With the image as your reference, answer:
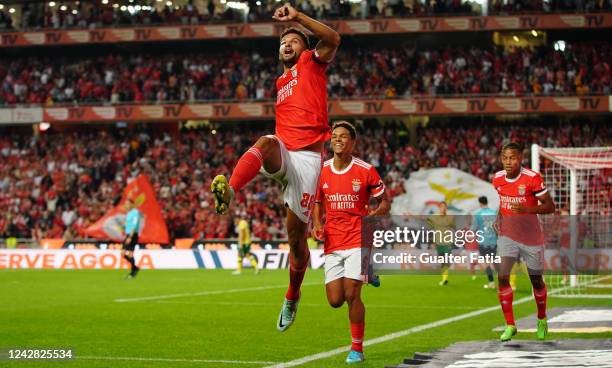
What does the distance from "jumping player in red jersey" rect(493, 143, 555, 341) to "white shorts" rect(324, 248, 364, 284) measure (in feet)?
8.25

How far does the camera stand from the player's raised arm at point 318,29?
7555 mm

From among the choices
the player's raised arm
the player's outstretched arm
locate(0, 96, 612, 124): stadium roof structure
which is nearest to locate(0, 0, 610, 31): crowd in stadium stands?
locate(0, 96, 612, 124): stadium roof structure

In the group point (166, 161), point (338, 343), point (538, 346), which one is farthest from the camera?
point (166, 161)

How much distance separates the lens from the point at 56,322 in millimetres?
13875

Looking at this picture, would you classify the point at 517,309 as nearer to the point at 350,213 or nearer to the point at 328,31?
the point at 350,213

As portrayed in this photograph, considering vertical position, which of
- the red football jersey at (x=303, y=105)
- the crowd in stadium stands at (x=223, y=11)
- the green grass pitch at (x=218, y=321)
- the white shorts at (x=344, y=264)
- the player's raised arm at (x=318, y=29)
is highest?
the crowd in stadium stands at (x=223, y=11)

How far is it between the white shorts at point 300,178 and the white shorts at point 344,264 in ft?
2.82

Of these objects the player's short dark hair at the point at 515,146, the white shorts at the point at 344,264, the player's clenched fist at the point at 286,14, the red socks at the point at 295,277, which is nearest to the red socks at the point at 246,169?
the player's clenched fist at the point at 286,14

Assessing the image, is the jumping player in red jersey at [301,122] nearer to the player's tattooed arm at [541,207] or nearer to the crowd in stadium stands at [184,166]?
the player's tattooed arm at [541,207]

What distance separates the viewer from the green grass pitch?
33.7 feet

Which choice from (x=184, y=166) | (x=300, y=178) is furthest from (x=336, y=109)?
(x=300, y=178)

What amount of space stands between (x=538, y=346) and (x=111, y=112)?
3852 cm

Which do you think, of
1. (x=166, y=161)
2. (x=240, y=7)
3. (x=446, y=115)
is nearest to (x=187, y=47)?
(x=240, y=7)

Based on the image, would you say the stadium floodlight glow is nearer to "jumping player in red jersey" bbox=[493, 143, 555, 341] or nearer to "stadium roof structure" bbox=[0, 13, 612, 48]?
"stadium roof structure" bbox=[0, 13, 612, 48]
